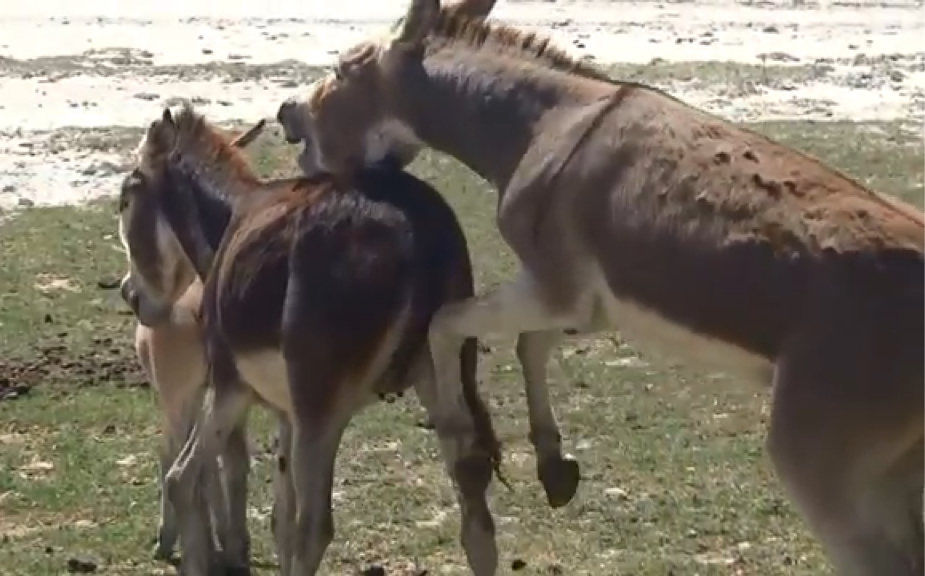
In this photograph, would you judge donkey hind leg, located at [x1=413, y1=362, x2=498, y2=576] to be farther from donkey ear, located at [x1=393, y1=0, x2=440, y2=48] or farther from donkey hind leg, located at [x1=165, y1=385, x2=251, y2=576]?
donkey ear, located at [x1=393, y1=0, x2=440, y2=48]

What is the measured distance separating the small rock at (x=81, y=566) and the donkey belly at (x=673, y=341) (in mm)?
2948

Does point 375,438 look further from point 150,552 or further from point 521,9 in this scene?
point 521,9

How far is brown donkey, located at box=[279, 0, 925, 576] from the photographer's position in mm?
5973

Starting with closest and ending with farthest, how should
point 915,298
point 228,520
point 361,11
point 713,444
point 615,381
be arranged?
point 915,298
point 228,520
point 713,444
point 615,381
point 361,11

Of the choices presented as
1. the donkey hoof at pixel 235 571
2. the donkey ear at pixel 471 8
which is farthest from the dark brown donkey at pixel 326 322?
the donkey ear at pixel 471 8

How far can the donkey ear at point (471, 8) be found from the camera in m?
8.12

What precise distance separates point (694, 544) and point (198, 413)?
93.0 inches

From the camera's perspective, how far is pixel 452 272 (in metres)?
7.53

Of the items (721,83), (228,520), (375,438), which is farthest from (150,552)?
(721,83)

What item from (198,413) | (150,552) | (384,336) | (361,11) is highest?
(384,336)

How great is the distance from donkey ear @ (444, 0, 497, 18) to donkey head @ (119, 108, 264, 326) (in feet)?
4.30

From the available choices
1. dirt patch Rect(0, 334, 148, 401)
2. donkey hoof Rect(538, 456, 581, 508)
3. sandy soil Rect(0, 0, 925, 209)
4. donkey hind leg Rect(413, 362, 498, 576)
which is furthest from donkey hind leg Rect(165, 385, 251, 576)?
sandy soil Rect(0, 0, 925, 209)

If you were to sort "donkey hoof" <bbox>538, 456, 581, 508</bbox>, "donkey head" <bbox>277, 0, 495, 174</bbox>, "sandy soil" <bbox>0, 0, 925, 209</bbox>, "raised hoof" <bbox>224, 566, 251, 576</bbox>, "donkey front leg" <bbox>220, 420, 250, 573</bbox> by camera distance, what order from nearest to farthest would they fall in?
"donkey hoof" <bbox>538, 456, 581, 508</bbox>
"donkey head" <bbox>277, 0, 495, 174</bbox>
"donkey front leg" <bbox>220, 420, 250, 573</bbox>
"raised hoof" <bbox>224, 566, 251, 576</bbox>
"sandy soil" <bbox>0, 0, 925, 209</bbox>

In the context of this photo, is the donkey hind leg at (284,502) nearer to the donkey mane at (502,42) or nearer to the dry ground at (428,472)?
the dry ground at (428,472)
